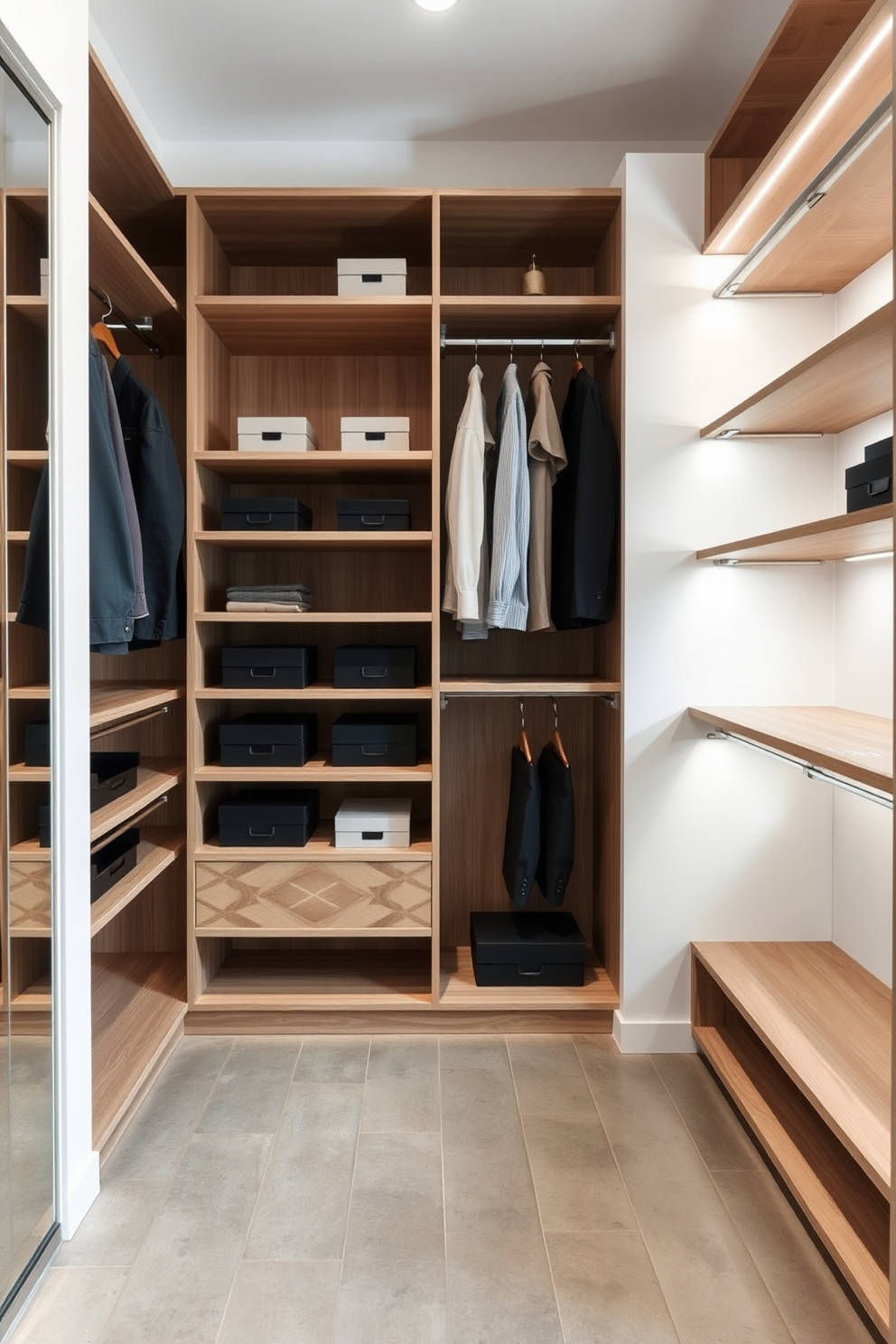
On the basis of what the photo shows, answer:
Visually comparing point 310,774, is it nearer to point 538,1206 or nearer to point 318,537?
point 318,537

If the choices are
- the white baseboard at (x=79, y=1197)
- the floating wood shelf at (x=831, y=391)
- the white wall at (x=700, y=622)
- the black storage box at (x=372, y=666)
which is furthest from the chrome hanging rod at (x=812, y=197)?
the white baseboard at (x=79, y=1197)

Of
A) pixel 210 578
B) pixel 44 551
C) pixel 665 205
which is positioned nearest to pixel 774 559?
pixel 665 205

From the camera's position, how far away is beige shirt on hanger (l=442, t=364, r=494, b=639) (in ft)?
8.37

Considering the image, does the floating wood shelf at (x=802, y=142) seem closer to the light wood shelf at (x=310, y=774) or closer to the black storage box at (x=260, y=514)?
the black storage box at (x=260, y=514)

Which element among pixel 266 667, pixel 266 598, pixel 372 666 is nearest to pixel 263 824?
pixel 266 667

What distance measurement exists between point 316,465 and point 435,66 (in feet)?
3.93

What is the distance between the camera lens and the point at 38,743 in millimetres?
1619

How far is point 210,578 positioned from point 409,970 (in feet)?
4.58

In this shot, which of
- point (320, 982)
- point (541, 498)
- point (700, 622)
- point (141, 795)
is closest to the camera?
point (141, 795)

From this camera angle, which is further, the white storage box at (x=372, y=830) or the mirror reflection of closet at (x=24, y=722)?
the white storage box at (x=372, y=830)

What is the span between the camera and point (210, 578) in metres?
2.73

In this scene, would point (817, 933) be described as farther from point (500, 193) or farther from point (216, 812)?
point (500, 193)

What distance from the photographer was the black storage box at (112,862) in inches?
84.7

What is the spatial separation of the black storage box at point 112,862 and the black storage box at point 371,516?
106 centimetres
